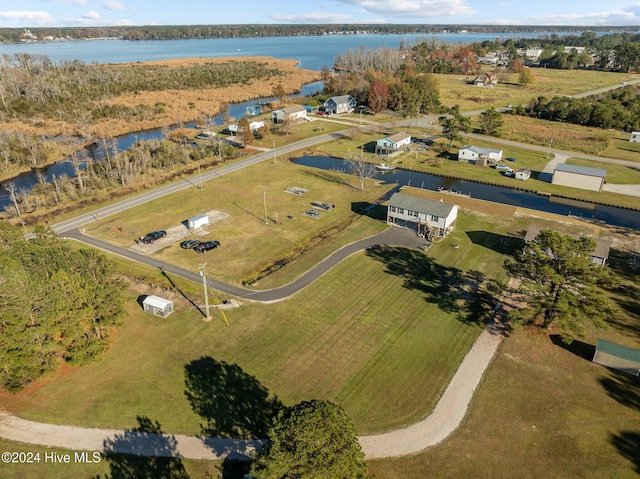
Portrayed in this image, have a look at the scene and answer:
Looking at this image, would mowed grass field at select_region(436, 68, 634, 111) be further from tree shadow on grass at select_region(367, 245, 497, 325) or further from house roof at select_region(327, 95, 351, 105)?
tree shadow on grass at select_region(367, 245, 497, 325)

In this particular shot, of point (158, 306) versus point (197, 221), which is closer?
point (158, 306)

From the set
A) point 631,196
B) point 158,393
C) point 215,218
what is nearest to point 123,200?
point 215,218

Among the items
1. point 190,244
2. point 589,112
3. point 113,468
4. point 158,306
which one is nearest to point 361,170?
point 190,244

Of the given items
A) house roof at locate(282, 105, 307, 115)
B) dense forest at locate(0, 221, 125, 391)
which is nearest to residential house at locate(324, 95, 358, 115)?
house roof at locate(282, 105, 307, 115)

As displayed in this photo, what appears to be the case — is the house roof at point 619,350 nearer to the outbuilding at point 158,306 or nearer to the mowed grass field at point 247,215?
the mowed grass field at point 247,215

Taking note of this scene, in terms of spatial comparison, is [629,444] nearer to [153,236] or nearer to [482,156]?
[153,236]

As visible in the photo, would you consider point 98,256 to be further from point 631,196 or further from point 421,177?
point 631,196

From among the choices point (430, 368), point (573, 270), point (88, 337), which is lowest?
point (430, 368)
